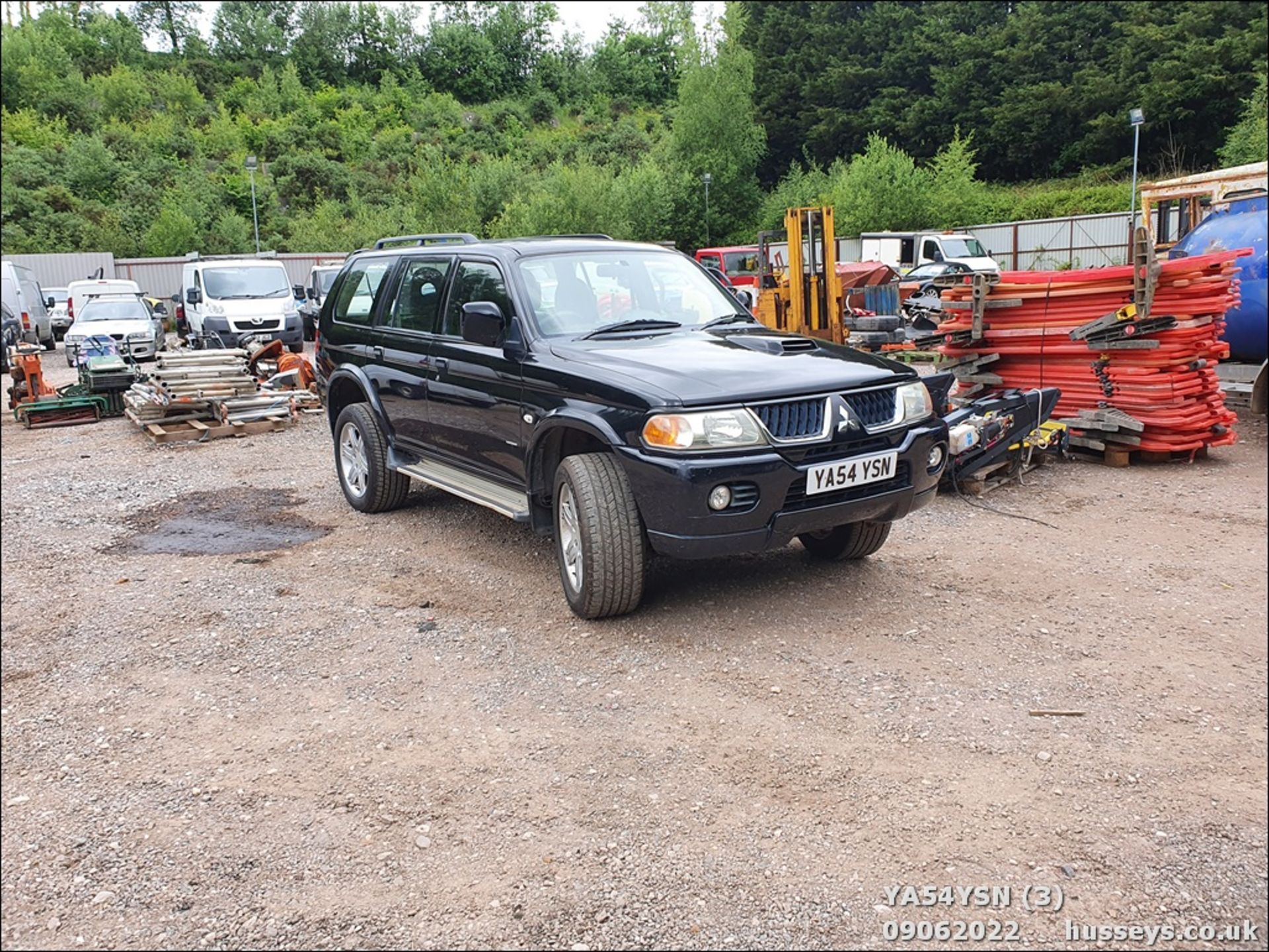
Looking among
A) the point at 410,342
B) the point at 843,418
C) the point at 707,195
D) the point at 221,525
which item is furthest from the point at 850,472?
the point at 707,195

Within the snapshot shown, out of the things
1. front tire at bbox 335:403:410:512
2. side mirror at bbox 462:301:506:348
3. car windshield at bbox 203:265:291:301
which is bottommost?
Result: front tire at bbox 335:403:410:512

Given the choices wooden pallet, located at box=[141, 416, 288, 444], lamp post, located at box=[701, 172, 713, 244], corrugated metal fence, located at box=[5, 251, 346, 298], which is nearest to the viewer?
wooden pallet, located at box=[141, 416, 288, 444]

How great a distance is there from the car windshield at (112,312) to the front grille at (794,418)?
65.1 feet

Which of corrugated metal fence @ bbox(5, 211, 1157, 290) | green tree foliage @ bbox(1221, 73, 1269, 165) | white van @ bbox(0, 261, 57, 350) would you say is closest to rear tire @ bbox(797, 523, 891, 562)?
green tree foliage @ bbox(1221, 73, 1269, 165)

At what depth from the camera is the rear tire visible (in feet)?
19.0

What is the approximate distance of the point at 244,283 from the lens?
2141 centimetres

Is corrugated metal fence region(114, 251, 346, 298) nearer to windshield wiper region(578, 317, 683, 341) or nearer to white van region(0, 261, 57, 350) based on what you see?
white van region(0, 261, 57, 350)

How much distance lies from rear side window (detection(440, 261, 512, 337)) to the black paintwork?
0.06 m

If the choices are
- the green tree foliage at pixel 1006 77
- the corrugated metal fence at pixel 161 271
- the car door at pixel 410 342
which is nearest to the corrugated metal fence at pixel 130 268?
the corrugated metal fence at pixel 161 271

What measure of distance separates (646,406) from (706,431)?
0.31 meters

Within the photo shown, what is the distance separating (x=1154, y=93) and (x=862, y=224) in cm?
1171

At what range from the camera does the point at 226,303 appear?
2078cm

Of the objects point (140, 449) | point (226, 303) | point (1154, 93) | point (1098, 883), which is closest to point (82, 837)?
point (1098, 883)

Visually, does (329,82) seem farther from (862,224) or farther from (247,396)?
(247,396)
